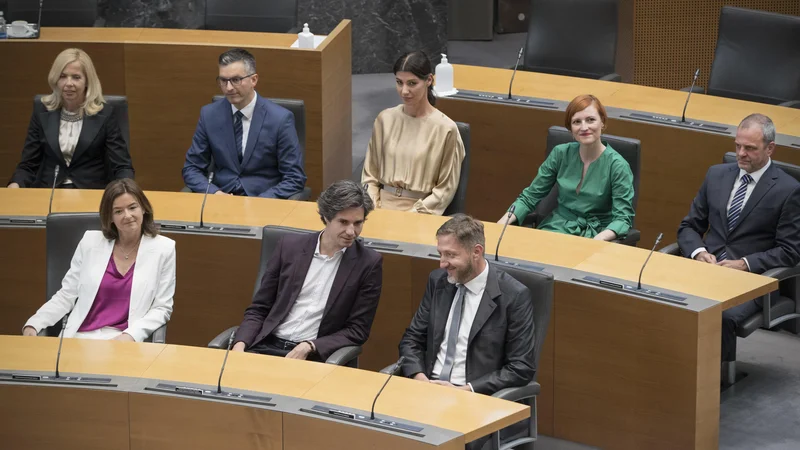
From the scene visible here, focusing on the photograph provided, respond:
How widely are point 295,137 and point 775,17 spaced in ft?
8.72

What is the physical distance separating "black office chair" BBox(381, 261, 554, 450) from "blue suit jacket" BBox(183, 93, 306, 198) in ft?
5.53

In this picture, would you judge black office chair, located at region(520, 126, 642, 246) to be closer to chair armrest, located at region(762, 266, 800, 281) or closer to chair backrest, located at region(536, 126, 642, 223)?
chair backrest, located at region(536, 126, 642, 223)

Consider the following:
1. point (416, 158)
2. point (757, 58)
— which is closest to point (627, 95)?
point (757, 58)

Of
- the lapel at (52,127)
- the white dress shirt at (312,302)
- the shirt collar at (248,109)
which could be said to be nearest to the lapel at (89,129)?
the lapel at (52,127)

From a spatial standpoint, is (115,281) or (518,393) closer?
(518,393)

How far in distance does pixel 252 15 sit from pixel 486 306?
12.4 ft

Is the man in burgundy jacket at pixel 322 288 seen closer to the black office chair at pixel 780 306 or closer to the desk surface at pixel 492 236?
the desk surface at pixel 492 236

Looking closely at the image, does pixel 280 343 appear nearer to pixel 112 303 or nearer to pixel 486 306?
pixel 112 303

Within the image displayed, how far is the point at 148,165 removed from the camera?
6.76 meters

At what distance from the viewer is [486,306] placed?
4.16 meters

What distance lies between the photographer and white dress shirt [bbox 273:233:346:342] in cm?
452

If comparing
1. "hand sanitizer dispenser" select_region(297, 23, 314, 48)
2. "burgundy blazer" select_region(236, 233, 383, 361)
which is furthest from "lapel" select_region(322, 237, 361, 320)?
"hand sanitizer dispenser" select_region(297, 23, 314, 48)

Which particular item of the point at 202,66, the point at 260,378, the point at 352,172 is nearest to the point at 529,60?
the point at 352,172

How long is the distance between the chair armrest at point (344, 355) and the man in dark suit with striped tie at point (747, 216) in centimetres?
152
